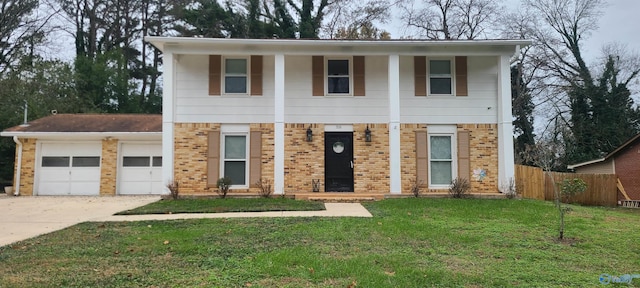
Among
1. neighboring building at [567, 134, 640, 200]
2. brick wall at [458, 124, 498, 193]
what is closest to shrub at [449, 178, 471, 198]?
brick wall at [458, 124, 498, 193]

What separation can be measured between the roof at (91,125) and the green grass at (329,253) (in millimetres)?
8597

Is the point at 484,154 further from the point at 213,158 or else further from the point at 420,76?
the point at 213,158

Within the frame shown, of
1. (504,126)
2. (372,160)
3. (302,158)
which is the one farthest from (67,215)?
(504,126)

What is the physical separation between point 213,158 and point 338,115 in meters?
4.15

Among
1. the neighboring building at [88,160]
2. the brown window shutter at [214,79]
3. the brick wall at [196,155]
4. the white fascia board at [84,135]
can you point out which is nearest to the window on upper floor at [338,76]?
the brick wall at [196,155]

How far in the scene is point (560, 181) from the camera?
15.2m

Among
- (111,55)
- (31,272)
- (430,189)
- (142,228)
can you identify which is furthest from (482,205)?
(111,55)

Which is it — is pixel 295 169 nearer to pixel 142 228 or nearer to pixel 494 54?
pixel 142 228

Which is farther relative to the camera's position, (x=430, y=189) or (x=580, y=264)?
(x=430, y=189)

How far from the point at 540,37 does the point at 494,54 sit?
17.7 metres

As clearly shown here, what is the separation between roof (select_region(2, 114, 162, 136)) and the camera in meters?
15.5

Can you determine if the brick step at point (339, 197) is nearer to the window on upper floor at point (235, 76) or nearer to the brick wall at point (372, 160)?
the brick wall at point (372, 160)

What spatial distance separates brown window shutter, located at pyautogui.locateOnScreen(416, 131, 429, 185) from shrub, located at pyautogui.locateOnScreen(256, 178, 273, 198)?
15.2 ft

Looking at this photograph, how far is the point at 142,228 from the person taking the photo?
7723mm
